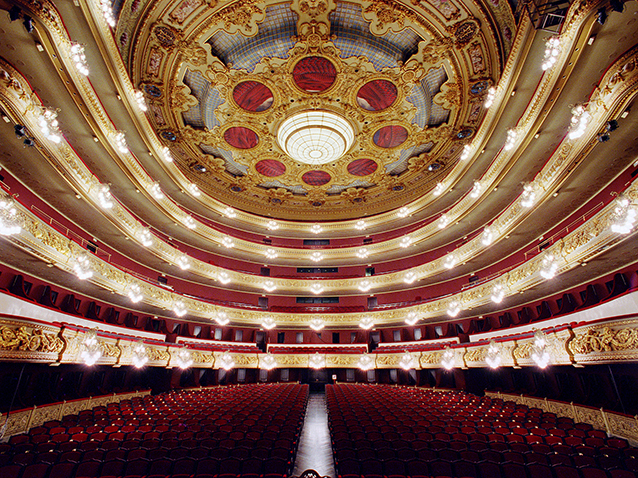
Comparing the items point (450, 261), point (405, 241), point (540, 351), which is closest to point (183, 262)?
point (405, 241)

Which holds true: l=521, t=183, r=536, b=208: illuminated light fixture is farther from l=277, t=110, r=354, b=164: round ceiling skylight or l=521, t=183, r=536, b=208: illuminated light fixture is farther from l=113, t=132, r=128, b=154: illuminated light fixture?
l=113, t=132, r=128, b=154: illuminated light fixture

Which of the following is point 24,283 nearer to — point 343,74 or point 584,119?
point 343,74

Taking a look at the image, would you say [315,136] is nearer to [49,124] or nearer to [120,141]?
[120,141]

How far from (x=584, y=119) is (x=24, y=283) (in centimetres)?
1659

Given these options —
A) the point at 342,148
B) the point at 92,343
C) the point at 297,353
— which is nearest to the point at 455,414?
the point at 92,343

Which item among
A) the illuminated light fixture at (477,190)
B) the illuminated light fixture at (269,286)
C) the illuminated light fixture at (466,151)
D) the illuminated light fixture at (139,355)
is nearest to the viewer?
the illuminated light fixture at (139,355)

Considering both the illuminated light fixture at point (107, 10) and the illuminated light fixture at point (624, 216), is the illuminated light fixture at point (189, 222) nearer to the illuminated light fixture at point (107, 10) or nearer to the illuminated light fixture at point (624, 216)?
the illuminated light fixture at point (107, 10)

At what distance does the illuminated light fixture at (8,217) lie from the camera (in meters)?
6.34

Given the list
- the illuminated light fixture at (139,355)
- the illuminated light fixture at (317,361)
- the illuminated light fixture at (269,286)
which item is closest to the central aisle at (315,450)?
the illuminated light fixture at (139,355)

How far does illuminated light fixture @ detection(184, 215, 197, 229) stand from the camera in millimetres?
16266

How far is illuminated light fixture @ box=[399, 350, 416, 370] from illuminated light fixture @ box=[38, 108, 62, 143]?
16.8 metres

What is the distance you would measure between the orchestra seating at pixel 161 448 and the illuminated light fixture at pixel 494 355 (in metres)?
7.42

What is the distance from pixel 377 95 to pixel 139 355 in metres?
14.7

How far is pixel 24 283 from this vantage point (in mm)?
9344
